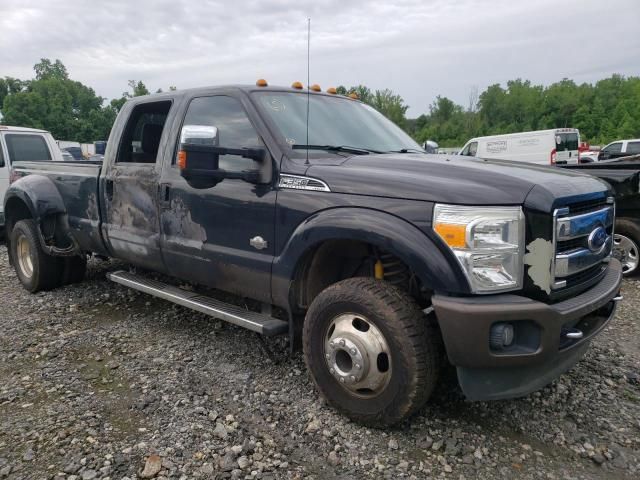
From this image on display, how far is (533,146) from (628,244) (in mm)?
15995

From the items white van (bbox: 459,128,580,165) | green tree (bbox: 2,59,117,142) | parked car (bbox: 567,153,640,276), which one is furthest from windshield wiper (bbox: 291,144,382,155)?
green tree (bbox: 2,59,117,142)

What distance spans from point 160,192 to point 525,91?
7964 centimetres

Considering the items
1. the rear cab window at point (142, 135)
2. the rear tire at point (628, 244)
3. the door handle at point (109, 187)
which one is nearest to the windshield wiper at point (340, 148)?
the rear cab window at point (142, 135)

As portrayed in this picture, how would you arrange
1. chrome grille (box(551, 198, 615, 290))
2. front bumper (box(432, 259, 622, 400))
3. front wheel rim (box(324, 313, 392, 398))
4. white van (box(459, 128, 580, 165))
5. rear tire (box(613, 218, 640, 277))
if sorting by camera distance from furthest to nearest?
white van (box(459, 128, 580, 165)), rear tire (box(613, 218, 640, 277)), front wheel rim (box(324, 313, 392, 398)), chrome grille (box(551, 198, 615, 290)), front bumper (box(432, 259, 622, 400))

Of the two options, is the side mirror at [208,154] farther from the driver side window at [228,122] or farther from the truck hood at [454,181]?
the truck hood at [454,181]

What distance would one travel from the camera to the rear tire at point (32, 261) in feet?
17.6

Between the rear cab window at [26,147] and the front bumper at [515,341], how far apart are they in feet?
28.3

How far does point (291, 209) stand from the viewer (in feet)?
10.1

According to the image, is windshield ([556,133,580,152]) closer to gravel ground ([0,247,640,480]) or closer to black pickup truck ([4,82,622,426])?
gravel ground ([0,247,640,480])

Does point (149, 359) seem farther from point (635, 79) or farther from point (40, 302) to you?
point (635, 79)

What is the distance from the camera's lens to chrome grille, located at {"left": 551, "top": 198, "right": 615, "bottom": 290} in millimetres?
2525

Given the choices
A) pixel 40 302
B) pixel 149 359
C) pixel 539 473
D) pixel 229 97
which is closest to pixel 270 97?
pixel 229 97

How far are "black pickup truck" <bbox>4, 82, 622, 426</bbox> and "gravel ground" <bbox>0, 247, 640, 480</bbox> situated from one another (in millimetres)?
297

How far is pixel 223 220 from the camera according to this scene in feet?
11.3
